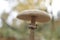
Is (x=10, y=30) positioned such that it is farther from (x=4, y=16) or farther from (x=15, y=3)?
(x=15, y=3)

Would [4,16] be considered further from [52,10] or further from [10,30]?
[52,10]

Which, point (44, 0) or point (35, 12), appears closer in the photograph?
point (35, 12)

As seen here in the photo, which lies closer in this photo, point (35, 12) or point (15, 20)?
point (35, 12)

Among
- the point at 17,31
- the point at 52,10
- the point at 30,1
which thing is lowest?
the point at 17,31

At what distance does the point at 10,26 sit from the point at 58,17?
56 centimetres

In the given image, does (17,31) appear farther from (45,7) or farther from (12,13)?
(45,7)

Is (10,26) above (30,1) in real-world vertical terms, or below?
below

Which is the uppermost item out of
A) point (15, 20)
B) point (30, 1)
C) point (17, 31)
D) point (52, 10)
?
point (30, 1)

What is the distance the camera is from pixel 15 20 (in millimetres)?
1720

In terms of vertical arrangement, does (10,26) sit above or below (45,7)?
below

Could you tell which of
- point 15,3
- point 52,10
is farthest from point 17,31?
point 52,10

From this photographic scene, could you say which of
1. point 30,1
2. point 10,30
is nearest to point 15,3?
point 30,1

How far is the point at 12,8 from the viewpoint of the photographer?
172 centimetres

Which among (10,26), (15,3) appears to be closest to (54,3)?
(15,3)
